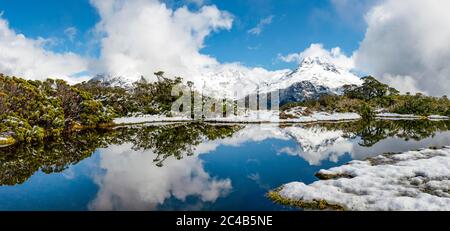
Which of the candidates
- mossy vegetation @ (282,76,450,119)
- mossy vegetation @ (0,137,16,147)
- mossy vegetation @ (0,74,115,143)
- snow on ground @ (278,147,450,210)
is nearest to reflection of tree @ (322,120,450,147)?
snow on ground @ (278,147,450,210)

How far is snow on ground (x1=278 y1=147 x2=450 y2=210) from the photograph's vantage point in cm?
1958

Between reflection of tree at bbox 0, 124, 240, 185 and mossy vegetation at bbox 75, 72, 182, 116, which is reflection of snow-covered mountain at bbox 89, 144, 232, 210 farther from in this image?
mossy vegetation at bbox 75, 72, 182, 116

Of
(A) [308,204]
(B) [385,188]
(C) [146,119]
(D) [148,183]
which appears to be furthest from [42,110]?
(B) [385,188]

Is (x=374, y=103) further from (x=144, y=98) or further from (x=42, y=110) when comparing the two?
(x=42, y=110)

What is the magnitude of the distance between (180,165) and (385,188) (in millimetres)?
19344

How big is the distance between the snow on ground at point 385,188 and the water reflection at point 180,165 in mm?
2815

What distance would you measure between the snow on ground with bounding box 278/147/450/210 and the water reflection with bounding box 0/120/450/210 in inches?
111

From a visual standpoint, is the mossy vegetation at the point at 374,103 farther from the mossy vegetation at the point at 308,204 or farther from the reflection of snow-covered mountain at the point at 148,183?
the mossy vegetation at the point at 308,204

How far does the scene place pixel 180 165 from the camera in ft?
116

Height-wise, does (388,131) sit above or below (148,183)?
above

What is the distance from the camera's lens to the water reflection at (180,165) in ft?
79.5
